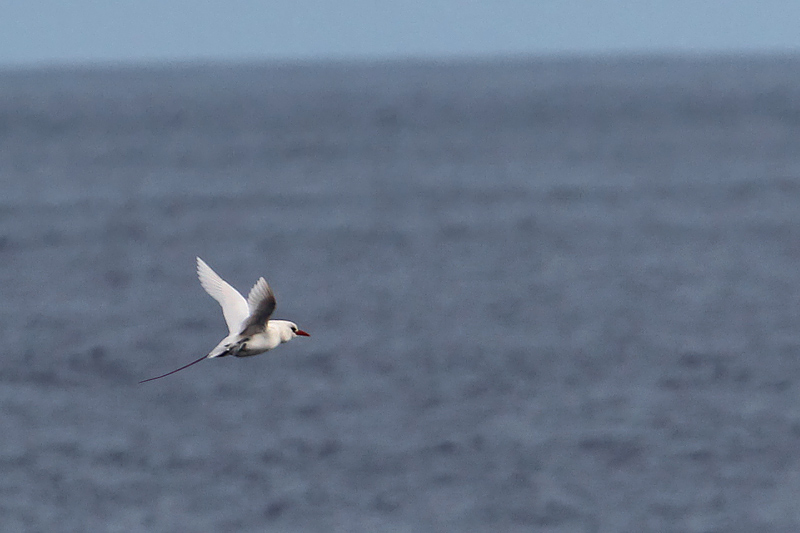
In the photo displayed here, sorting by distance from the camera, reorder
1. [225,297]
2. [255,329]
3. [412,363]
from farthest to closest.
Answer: [412,363], [225,297], [255,329]

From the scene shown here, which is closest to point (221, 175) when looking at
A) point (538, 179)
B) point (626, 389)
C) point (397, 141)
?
point (538, 179)

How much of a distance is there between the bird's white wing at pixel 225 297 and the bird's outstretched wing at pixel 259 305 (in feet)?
3.43

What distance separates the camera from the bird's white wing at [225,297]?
14.8 m

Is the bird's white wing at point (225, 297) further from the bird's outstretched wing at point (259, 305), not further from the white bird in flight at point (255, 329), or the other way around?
the bird's outstretched wing at point (259, 305)

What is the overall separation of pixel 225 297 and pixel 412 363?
95.3ft

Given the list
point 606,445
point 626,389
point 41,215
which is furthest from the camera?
point 41,215

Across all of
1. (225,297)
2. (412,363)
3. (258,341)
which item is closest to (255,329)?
(258,341)

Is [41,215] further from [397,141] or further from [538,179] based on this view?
[397,141]

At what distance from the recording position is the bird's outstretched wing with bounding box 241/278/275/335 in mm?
13320

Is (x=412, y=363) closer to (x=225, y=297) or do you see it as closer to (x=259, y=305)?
(x=225, y=297)

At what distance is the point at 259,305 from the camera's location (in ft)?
43.8

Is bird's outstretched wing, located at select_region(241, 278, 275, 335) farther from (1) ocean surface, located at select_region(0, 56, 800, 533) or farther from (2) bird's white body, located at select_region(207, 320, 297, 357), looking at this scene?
(1) ocean surface, located at select_region(0, 56, 800, 533)

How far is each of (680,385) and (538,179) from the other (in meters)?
54.6

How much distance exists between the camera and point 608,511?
32812 millimetres
